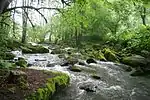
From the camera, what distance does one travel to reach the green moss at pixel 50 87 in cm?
794

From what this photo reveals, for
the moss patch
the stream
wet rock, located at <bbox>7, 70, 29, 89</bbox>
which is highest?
→ wet rock, located at <bbox>7, 70, 29, 89</bbox>

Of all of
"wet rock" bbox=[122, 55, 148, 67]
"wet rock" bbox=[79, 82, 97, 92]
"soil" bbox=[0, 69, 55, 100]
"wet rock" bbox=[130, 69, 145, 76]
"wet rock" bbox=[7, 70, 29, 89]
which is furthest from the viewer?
"wet rock" bbox=[122, 55, 148, 67]

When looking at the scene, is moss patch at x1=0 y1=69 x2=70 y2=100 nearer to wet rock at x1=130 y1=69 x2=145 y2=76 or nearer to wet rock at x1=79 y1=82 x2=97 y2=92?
wet rock at x1=79 y1=82 x2=97 y2=92

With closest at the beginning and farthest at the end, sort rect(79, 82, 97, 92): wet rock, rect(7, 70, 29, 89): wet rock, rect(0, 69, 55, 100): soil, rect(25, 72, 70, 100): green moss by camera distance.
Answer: rect(0, 69, 55, 100): soil < rect(25, 72, 70, 100): green moss < rect(7, 70, 29, 89): wet rock < rect(79, 82, 97, 92): wet rock

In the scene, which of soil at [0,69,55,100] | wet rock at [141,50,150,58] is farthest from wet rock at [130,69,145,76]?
soil at [0,69,55,100]

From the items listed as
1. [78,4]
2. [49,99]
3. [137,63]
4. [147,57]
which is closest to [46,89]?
[49,99]

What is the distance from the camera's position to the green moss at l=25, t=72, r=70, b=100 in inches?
312

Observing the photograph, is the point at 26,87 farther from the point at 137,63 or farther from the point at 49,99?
the point at 137,63

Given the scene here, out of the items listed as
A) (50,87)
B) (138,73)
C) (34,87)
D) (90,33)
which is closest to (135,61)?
(138,73)

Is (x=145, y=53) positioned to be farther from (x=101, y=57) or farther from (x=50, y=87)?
(x=50, y=87)

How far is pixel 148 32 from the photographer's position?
23188 mm

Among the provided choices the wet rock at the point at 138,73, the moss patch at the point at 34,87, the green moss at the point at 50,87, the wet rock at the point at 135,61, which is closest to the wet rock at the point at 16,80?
the moss patch at the point at 34,87

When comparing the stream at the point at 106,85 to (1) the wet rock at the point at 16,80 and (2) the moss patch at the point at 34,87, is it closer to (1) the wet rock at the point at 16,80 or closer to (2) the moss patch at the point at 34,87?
(2) the moss patch at the point at 34,87

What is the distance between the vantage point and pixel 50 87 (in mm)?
9414
